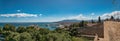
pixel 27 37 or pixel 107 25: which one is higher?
pixel 107 25

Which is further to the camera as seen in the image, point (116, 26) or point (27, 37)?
point (27, 37)

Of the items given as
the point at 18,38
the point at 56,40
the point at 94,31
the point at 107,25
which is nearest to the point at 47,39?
the point at 56,40

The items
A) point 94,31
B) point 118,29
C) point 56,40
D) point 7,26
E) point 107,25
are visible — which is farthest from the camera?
point 7,26

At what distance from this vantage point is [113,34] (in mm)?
1453

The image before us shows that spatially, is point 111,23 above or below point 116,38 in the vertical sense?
above

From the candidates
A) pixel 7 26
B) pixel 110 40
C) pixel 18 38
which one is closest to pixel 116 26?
pixel 110 40

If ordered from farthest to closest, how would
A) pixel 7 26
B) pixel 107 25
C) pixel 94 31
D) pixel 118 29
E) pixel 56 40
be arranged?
pixel 7 26
pixel 94 31
pixel 56 40
pixel 107 25
pixel 118 29

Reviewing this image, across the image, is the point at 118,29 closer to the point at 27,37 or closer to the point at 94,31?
the point at 27,37

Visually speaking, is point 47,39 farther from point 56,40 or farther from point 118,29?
point 118,29

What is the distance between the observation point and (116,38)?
143cm

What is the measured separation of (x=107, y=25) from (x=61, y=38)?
21.4 feet

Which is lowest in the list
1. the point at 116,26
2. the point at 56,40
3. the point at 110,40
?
the point at 56,40

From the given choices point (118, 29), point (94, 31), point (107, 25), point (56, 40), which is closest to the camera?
point (118, 29)

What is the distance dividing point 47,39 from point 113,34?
673cm
